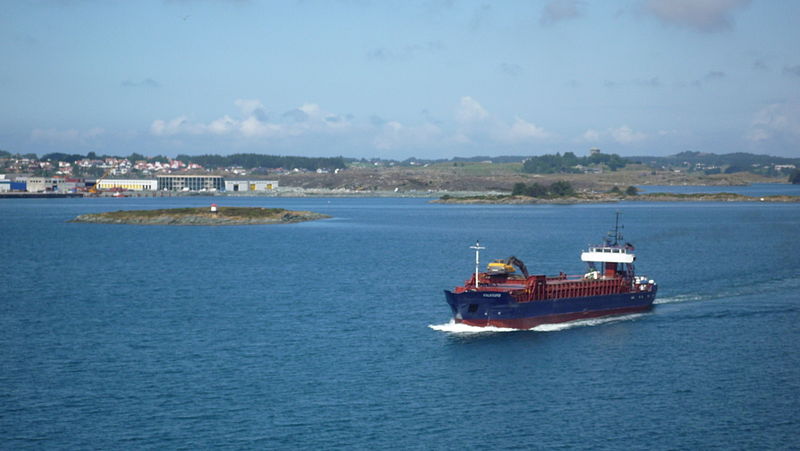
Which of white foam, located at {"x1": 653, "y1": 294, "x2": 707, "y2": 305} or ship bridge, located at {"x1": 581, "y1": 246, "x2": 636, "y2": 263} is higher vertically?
ship bridge, located at {"x1": 581, "y1": 246, "x2": 636, "y2": 263}

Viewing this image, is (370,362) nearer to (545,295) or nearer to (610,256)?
(545,295)

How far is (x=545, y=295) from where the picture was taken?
5431cm

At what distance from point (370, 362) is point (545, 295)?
14.9 m

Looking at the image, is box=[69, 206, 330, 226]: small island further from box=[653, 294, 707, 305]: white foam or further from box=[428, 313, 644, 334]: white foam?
box=[428, 313, 644, 334]: white foam

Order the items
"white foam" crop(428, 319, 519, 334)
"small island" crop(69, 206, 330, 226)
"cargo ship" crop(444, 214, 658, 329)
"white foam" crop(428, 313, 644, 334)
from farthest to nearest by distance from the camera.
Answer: "small island" crop(69, 206, 330, 226), "cargo ship" crop(444, 214, 658, 329), "white foam" crop(428, 313, 644, 334), "white foam" crop(428, 319, 519, 334)

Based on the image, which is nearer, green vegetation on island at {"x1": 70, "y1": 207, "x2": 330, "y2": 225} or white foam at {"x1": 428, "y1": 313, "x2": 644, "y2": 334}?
white foam at {"x1": 428, "y1": 313, "x2": 644, "y2": 334}

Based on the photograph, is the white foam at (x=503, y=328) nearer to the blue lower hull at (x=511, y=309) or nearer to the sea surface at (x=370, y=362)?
the blue lower hull at (x=511, y=309)

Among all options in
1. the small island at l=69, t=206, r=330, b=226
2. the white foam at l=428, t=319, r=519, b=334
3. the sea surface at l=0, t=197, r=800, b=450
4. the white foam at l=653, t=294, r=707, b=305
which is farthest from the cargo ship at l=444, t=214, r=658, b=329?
the small island at l=69, t=206, r=330, b=226

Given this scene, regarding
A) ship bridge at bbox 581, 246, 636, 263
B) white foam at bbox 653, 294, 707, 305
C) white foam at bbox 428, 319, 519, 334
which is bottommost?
white foam at bbox 653, 294, 707, 305

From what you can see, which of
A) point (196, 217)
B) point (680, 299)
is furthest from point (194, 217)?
point (680, 299)

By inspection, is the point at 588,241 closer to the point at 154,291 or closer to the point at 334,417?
the point at 154,291

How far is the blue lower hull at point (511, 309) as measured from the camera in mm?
51031

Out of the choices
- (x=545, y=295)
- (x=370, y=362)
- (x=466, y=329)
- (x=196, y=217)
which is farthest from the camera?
(x=196, y=217)

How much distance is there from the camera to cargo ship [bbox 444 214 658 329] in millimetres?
51438
